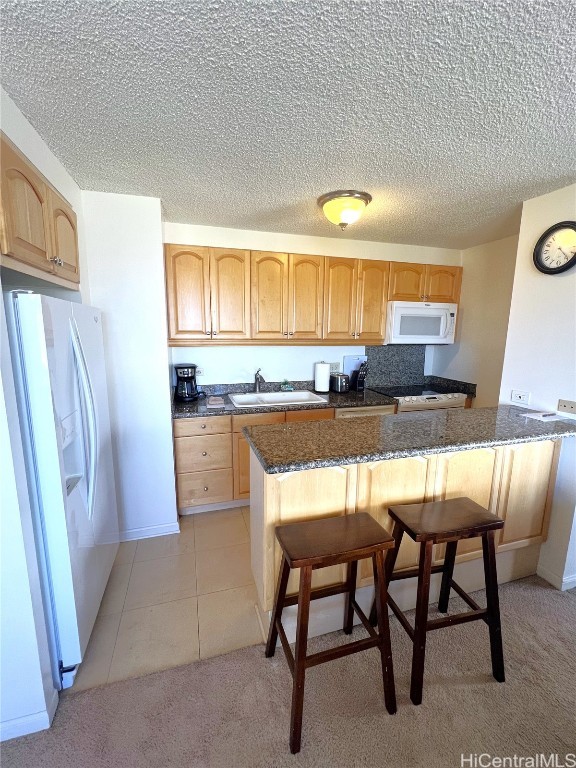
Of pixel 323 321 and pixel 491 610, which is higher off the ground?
pixel 323 321

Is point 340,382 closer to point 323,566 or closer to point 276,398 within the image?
point 276,398

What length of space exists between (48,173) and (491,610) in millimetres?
2877

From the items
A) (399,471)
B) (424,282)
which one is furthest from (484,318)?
(399,471)

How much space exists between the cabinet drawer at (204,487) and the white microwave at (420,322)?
2033 mm

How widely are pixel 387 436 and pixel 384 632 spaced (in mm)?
807

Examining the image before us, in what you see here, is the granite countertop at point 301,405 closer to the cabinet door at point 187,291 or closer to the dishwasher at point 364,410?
the dishwasher at point 364,410

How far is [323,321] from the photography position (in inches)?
118

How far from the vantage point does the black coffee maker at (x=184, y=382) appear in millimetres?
2832

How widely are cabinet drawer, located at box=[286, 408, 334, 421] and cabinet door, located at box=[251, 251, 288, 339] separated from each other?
70 centimetres

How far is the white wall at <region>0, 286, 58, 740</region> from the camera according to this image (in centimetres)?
109

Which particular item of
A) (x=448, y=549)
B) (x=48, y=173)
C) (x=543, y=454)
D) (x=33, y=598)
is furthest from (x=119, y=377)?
(x=543, y=454)

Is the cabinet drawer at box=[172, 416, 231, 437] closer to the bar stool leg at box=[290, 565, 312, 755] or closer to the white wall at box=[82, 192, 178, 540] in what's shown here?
the white wall at box=[82, 192, 178, 540]

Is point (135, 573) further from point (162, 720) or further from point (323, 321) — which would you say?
point (323, 321)

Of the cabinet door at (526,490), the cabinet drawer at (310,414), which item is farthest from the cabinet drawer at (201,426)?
the cabinet door at (526,490)
